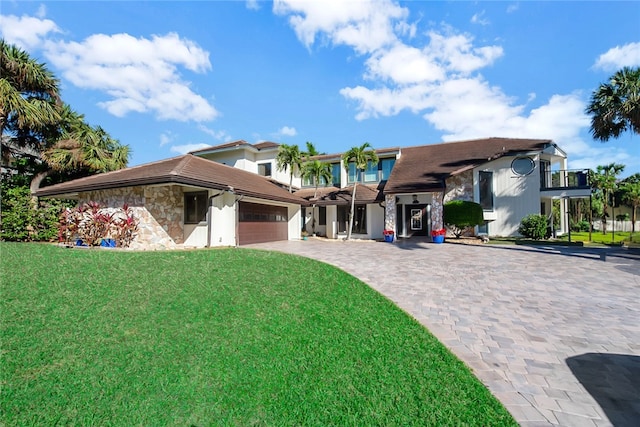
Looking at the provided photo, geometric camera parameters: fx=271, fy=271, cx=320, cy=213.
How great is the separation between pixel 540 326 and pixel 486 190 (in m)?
16.6

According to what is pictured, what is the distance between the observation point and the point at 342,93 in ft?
57.3

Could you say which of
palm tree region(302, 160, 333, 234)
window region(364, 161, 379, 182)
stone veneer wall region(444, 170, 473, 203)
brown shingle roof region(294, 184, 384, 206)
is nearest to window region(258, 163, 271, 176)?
brown shingle roof region(294, 184, 384, 206)

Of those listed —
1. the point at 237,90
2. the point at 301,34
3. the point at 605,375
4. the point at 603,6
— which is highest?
the point at 301,34

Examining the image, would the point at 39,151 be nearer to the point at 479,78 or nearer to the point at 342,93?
the point at 342,93

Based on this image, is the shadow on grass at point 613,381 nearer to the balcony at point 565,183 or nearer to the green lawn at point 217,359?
the green lawn at point 217,359

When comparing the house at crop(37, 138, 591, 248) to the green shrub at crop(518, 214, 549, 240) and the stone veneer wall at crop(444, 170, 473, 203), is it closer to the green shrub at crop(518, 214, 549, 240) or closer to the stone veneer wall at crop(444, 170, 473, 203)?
the stone veneer wall at crop(444, 170, 473, 203)

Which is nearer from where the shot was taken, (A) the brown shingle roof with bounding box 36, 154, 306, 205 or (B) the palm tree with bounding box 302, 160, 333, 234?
(A) the brown shingle roof with bounding box 36, 154, 306, 205

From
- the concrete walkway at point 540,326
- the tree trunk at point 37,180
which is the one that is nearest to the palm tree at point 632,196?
the concrete walkway at point 540,326

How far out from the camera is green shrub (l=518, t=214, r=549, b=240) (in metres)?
16.4

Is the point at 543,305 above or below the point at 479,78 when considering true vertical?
below

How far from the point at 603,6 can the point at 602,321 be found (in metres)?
11.7

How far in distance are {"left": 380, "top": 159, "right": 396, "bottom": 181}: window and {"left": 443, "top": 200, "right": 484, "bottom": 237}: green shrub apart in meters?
6.05

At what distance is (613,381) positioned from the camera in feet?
9.64

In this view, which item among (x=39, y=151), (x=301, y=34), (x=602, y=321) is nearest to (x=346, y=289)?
(x=602, y=321)
